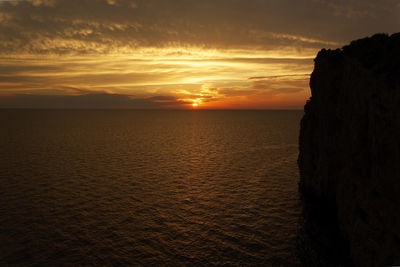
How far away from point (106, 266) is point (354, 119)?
25047 millimetres

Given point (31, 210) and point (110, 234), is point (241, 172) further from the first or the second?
point (31, 210)

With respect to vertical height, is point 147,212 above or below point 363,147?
below

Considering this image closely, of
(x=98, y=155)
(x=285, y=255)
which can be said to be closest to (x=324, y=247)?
(x=285, y=255)

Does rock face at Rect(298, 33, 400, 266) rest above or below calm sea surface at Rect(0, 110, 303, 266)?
above

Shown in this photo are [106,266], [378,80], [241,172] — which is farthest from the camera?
[241,172]

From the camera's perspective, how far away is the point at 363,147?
18.0 meters

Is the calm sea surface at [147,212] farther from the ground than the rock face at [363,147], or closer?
closer

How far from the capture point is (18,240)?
23359mm

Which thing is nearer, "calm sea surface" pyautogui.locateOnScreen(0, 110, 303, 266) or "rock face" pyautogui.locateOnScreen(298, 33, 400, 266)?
"rock face" pyautogui.locateOnScreen(298, 33, 400, 266)

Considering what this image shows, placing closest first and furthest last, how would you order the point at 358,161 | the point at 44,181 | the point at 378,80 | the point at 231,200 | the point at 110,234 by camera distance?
the point at 378,80
the point at 358,161
the point at 110,234
the point at 231,200
the point at 44,181

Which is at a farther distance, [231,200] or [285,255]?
[231,200]

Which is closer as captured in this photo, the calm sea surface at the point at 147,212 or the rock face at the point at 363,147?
the rock face at the point at 363,147

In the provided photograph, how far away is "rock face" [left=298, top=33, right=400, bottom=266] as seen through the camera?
1408 cm

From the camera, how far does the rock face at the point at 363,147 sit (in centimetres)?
1408
